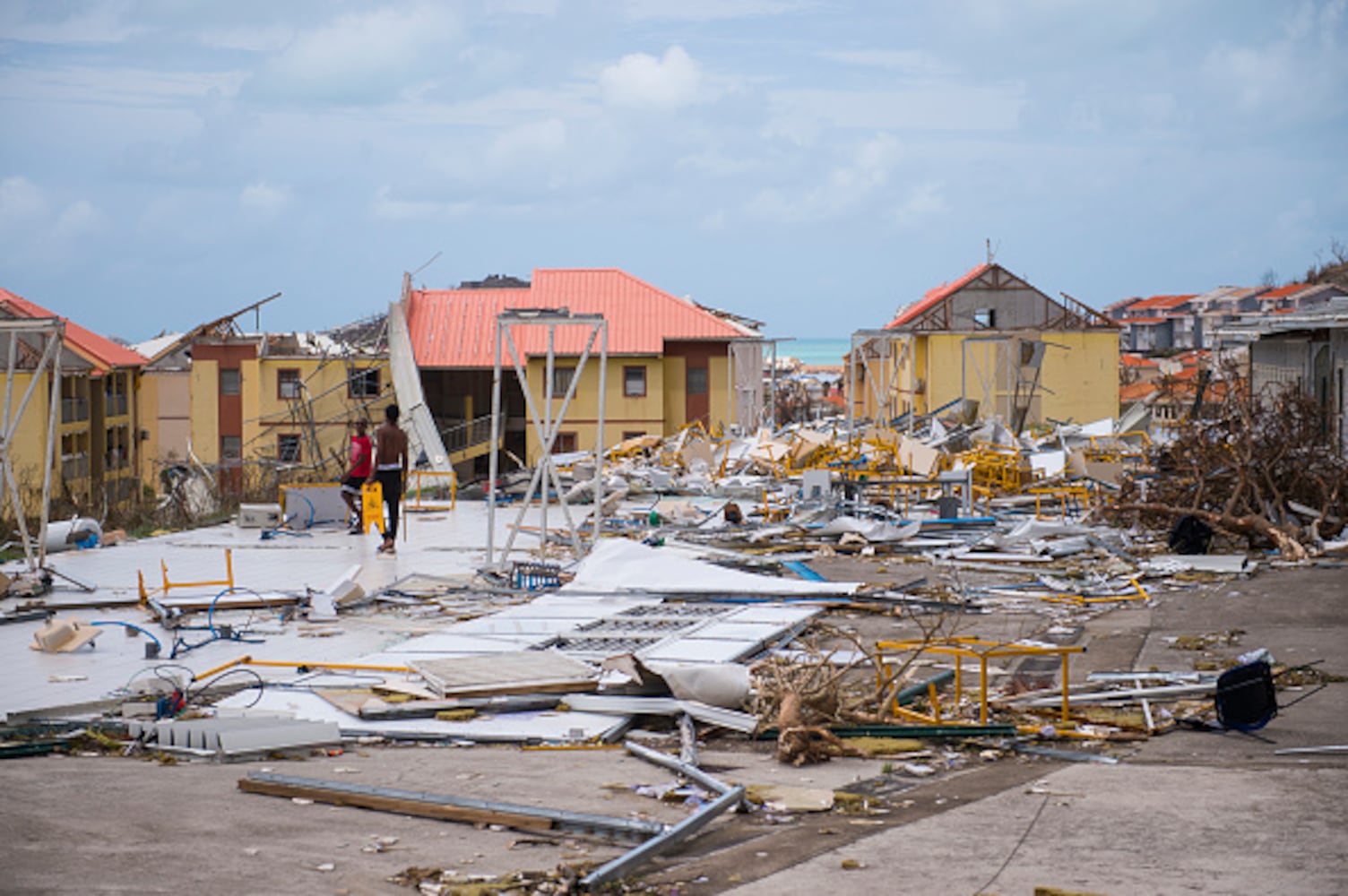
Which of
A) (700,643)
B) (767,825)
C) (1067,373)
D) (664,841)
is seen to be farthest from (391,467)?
(1067,373)

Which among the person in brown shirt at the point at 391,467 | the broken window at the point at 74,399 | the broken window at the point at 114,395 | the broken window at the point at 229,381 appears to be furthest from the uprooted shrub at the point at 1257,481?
the broken window at the point at 229,381

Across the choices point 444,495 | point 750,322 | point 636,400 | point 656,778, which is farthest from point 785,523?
point 750,322

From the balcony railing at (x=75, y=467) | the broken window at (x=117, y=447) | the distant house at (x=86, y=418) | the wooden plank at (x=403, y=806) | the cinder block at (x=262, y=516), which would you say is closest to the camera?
the wooden plank at (x=403, y=806)

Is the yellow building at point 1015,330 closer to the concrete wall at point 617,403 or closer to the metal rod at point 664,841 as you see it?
the concrete wall at point 617,403

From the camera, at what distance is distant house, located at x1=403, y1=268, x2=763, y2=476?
2061 inches

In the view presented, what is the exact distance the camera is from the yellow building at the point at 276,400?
5188 cm

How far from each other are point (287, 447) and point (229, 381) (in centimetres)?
837

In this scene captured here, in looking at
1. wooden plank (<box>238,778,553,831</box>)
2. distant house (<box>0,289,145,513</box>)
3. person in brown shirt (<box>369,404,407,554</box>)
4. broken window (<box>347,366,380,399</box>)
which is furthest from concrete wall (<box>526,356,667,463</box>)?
wooden plank (<box>238,778,553,831</box>)

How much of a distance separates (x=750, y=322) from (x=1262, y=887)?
182 feet

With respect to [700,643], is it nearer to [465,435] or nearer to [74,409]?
[465,435]

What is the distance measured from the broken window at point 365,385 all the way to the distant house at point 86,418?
8246 mm

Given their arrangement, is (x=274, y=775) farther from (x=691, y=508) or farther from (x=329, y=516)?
(x=691, y=508)

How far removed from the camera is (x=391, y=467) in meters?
17.2

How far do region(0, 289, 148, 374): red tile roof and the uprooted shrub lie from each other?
38.6 meters
